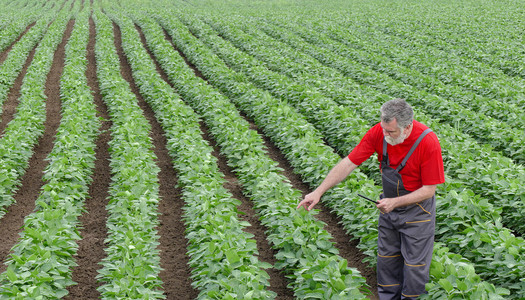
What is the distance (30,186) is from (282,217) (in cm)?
483

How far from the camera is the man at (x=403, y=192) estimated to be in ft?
13.2

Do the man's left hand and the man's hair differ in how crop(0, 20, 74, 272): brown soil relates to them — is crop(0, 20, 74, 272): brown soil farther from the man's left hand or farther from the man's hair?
the man's hair

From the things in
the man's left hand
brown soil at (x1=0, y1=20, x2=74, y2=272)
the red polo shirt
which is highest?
the red polo shirt

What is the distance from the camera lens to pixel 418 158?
408 centimetres

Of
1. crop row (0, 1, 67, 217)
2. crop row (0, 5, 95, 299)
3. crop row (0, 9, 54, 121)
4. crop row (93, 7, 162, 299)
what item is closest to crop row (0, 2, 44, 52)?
crop row (0, 9, 54, 121)

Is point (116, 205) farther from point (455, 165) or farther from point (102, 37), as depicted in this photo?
point (102, 37)

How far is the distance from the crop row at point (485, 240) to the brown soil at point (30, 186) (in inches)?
213

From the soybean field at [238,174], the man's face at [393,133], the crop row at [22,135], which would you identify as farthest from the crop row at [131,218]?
the man's face at [393,133]

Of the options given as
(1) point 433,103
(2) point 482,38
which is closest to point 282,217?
(1) point 433,103

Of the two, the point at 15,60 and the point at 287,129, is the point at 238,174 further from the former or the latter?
the point at 15,60

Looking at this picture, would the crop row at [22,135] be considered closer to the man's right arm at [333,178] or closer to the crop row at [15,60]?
the crop row at [15,60]

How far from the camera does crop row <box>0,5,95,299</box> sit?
15.6ft

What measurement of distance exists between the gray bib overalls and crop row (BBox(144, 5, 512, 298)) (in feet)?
0.93

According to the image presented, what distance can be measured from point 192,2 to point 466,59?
121ft
